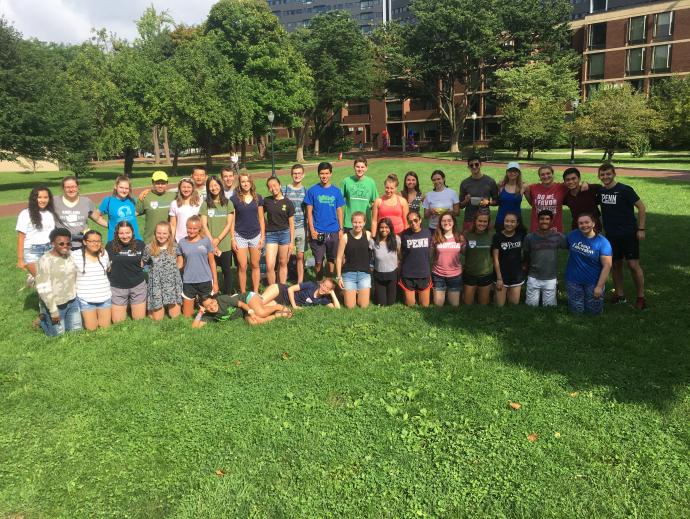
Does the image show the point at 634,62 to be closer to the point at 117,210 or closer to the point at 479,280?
the point at 479,280

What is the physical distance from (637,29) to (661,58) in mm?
3813

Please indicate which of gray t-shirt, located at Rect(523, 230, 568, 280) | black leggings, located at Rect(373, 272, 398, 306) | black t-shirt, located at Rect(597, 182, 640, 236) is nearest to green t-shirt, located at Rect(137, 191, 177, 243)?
black leggings, located at Rect(373, 272, 398, 306)

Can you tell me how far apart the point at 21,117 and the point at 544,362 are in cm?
3117

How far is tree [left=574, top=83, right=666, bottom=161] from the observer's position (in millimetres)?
28172

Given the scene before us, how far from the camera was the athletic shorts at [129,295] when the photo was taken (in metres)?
6.45

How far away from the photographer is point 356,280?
22.6 feet

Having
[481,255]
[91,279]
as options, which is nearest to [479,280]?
[481,255]

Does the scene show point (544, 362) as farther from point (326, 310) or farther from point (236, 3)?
point (236, 3)

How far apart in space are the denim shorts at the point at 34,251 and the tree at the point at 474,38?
4077 cm

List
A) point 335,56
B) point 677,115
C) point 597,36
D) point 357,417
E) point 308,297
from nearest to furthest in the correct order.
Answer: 1. point 357,417
2. point 308,297
3. point 677,115
4. point 335,56
5. point 597,36

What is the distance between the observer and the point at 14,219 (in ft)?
55.8

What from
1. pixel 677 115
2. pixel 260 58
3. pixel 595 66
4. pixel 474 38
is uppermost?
pixel 474 38

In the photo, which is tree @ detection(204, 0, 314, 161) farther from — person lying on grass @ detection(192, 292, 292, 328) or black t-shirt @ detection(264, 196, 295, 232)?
person lying on grass @ detection(192, 292, 292, 328)

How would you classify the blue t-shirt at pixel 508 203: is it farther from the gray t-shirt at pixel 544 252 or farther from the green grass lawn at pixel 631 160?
the green grass lawn at pixel 631 160
